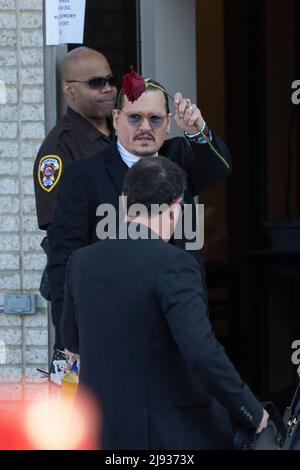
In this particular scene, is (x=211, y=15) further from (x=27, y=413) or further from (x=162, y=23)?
(x=27, y=413)

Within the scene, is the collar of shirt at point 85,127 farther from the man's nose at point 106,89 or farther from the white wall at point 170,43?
the white wall at point 170,43

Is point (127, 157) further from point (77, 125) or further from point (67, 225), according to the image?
point (77, 125)

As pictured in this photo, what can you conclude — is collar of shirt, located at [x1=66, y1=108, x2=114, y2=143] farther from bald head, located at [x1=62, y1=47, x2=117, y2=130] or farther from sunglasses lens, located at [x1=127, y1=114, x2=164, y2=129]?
sunglasses lens, located at [x1=127, y1=114, x2=164, y2=129]

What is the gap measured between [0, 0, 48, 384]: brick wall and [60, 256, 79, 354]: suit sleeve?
1.73 metres

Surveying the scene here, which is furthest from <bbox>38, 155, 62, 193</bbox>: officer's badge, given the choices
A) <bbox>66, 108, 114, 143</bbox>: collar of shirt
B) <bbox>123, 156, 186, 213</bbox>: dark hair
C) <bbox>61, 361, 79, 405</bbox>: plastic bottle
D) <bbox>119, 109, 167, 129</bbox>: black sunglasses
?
<bbox>123, 156, 186, 213</bbox>: dark hair

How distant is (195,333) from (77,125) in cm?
157

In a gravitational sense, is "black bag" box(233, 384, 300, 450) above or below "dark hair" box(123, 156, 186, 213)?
below

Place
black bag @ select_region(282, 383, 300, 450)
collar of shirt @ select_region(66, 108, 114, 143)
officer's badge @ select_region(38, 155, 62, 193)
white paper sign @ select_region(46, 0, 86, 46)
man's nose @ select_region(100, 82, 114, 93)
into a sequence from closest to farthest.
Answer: black bag @ select_region(282, 383, 300, 450), officer's badge @ select_region(38, 155, 62, 193), collar of shirt @ select_region(66, 108, 114, 143), man's nose @ select_region(100, 82, 114, 93), white paper sign @ select_region(46, 0, 86, 46)

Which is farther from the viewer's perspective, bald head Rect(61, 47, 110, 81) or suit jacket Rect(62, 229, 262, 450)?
bald head Rect(61, 47, 110, 81)

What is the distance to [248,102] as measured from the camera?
6.68m

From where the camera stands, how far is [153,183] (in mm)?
3340

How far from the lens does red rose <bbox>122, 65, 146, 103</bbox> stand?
13.0 ft
